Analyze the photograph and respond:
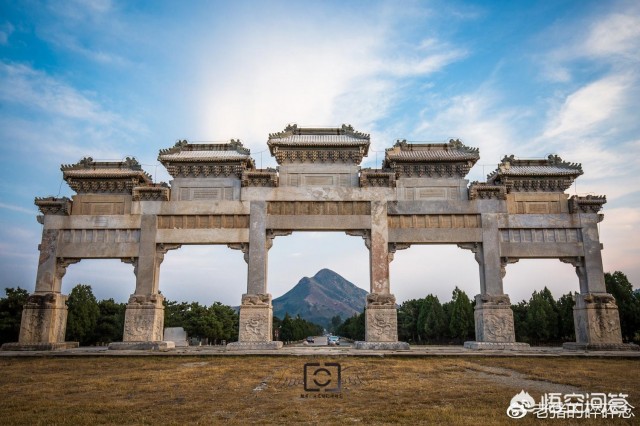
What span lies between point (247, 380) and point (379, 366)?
15.3 feet

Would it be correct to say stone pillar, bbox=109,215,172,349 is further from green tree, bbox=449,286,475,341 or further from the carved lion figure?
green tree, bbox=449,286,475,341

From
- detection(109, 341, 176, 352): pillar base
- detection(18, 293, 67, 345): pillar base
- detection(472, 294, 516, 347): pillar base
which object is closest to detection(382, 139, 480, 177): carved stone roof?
detection(472, 294, 516, 347): pillar base

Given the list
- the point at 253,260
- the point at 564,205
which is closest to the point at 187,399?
the point at 253,260

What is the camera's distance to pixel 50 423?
670 cm

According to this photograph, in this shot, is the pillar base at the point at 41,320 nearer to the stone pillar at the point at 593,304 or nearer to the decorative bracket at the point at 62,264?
the decorative bracket at the point at 62,264

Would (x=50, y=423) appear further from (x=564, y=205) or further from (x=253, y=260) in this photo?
(x=564, y=205)

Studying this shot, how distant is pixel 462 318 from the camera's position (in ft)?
135

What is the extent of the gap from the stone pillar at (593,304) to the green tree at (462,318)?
20.1m

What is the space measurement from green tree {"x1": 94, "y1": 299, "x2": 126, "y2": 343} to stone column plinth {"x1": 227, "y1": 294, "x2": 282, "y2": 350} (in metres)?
23.3

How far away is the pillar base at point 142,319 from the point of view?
2014 cm

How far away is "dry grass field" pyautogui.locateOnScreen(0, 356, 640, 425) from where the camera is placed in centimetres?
710

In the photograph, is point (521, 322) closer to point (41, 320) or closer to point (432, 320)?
point (432, 320)

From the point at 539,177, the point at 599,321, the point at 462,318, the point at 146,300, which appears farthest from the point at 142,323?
the point at 462,318

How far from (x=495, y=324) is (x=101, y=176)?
1928 centimetres
